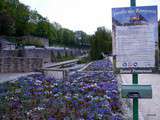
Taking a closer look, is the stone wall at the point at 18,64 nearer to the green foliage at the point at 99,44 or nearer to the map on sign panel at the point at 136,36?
the map on sign panel at the point at 136,36

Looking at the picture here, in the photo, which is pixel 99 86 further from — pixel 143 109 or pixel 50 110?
pixel 50 110

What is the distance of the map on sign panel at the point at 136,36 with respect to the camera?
21.0ft

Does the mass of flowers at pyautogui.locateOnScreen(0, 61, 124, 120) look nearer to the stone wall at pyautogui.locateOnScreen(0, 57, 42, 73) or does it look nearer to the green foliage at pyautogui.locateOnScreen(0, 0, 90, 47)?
the stone wall at pyautogui.locateOnScreen(0, 57, 42, 73)

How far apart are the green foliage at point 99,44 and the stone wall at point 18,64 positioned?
90.1 feet

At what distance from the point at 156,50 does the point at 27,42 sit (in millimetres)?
59193

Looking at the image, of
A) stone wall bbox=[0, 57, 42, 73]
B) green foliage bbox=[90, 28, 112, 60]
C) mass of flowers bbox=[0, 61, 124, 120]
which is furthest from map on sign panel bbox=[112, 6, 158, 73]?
green foliage bbox=[90, 28, 112, 60]

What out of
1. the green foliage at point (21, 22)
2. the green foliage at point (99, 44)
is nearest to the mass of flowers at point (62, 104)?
the green foliage at point (99, 44)

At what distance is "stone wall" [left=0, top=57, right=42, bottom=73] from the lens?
25281 mm

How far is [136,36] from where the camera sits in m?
6.39

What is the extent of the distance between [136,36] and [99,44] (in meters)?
47.8

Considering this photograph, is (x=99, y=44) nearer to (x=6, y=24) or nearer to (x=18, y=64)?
(x=6, y=24)

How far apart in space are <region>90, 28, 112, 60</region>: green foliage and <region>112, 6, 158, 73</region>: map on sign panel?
4610cm

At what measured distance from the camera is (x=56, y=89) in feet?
33.5

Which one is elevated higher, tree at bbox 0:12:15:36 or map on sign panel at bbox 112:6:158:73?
tree at bbox 0:12:15:36
